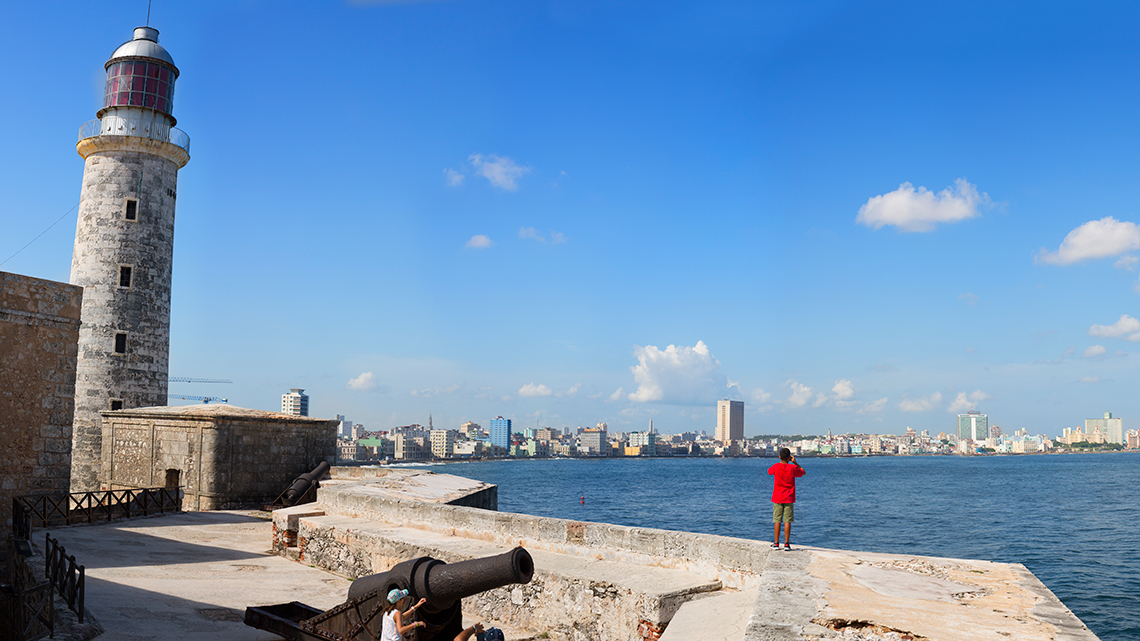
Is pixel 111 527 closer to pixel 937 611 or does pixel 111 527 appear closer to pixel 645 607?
pixel 645 607

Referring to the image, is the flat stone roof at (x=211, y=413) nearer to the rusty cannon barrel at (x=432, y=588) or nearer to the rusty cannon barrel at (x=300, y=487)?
the rusty cannon barrel at (x=300, y=487)

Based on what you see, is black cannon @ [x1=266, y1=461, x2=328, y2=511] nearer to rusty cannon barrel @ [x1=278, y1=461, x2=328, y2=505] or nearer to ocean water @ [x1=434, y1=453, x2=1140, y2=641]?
rusty cannon barrel @ [x1=278, y1=461, x2=328, y2=505]

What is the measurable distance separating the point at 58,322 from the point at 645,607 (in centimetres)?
1218

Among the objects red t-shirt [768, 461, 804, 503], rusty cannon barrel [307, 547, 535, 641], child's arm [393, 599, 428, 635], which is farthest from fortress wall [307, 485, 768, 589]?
child's arm [393, 599, 428, 635]

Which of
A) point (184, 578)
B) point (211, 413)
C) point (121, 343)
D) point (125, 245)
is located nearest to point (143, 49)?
point (125, 245)

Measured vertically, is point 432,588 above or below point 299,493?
above

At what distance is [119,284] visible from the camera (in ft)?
71.5

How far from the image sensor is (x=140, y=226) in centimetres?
2223

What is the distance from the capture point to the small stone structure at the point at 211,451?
1744cm

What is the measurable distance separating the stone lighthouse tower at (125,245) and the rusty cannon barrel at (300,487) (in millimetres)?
7365

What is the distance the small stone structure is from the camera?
17.4 metres

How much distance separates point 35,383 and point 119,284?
34.3 feet

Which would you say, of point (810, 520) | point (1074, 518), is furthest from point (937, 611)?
point (1074, 518)

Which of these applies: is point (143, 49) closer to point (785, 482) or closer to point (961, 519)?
point (785, 482)
